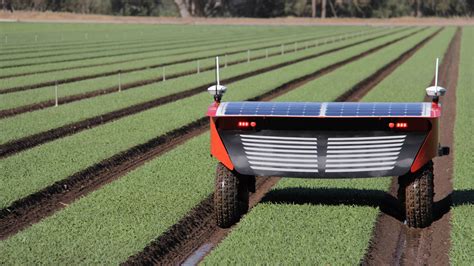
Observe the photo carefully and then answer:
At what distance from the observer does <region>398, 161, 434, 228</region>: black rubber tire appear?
8727mm

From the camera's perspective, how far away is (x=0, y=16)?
10262 centimetres

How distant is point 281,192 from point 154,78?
2003 centimetres

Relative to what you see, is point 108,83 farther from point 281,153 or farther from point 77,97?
point 281,153

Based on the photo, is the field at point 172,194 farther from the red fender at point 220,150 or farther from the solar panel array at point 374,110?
the solar panel array at point 374,110

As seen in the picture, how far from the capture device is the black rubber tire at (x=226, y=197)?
8.96 meters

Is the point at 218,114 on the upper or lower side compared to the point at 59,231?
upper

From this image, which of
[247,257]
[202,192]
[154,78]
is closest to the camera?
[247,257]

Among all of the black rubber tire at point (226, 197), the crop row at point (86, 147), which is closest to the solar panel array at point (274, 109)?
the black rubber tire at point (226, 197)

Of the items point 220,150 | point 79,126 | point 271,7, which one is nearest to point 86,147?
point 79,126

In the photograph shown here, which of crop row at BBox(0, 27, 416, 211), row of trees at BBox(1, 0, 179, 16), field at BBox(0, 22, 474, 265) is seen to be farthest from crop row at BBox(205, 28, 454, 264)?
row of trees at BBox(1, 0, 179, 16)

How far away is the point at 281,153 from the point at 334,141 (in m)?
0.58

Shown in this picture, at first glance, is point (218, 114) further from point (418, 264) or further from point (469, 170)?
point (469, 170)

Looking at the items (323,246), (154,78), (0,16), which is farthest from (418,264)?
(0,16)

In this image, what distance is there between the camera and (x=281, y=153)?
8617mm
